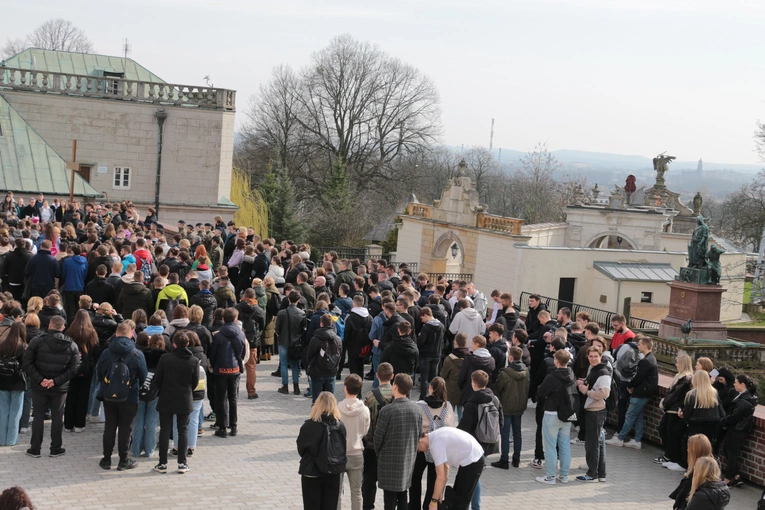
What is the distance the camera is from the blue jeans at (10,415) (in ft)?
37.2

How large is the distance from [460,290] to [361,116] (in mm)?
49424

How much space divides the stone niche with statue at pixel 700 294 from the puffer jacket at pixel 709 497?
49.8 ft

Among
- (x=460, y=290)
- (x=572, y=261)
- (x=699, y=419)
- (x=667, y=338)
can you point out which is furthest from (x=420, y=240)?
(x=699, y=419)

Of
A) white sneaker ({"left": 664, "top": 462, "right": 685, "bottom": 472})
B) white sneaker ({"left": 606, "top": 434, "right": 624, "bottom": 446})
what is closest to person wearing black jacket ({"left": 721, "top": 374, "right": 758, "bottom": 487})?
white sneaker ({"left": 664, "top": 462, "right": 685, "bottom": 472})

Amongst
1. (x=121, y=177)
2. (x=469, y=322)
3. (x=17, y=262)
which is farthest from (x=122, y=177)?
(x=469, y=322)

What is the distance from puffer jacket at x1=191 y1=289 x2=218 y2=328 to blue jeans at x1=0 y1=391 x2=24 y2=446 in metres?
3.17

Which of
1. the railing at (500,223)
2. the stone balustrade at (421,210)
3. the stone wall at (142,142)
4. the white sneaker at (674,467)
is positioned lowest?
the white sneaker at (674,467)

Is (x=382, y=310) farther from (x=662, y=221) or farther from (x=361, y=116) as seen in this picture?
(x=361, y=116)

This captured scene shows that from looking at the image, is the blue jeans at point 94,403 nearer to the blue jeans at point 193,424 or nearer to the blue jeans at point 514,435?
the blue jeans at point 193,424

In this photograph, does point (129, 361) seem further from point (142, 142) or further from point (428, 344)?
point (142, 142)

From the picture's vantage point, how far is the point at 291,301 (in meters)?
14.4

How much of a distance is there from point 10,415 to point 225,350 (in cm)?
265

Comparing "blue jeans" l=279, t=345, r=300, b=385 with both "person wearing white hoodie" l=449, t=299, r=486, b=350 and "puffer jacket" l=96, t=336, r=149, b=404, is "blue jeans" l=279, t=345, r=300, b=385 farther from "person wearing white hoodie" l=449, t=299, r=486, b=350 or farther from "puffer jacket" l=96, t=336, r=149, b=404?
"puffer jacket" l=96, t=336, r=149, b=404

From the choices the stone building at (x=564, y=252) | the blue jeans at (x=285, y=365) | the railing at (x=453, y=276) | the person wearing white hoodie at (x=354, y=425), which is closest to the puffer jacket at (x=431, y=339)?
the blue jeans at (x=285, y=365)
